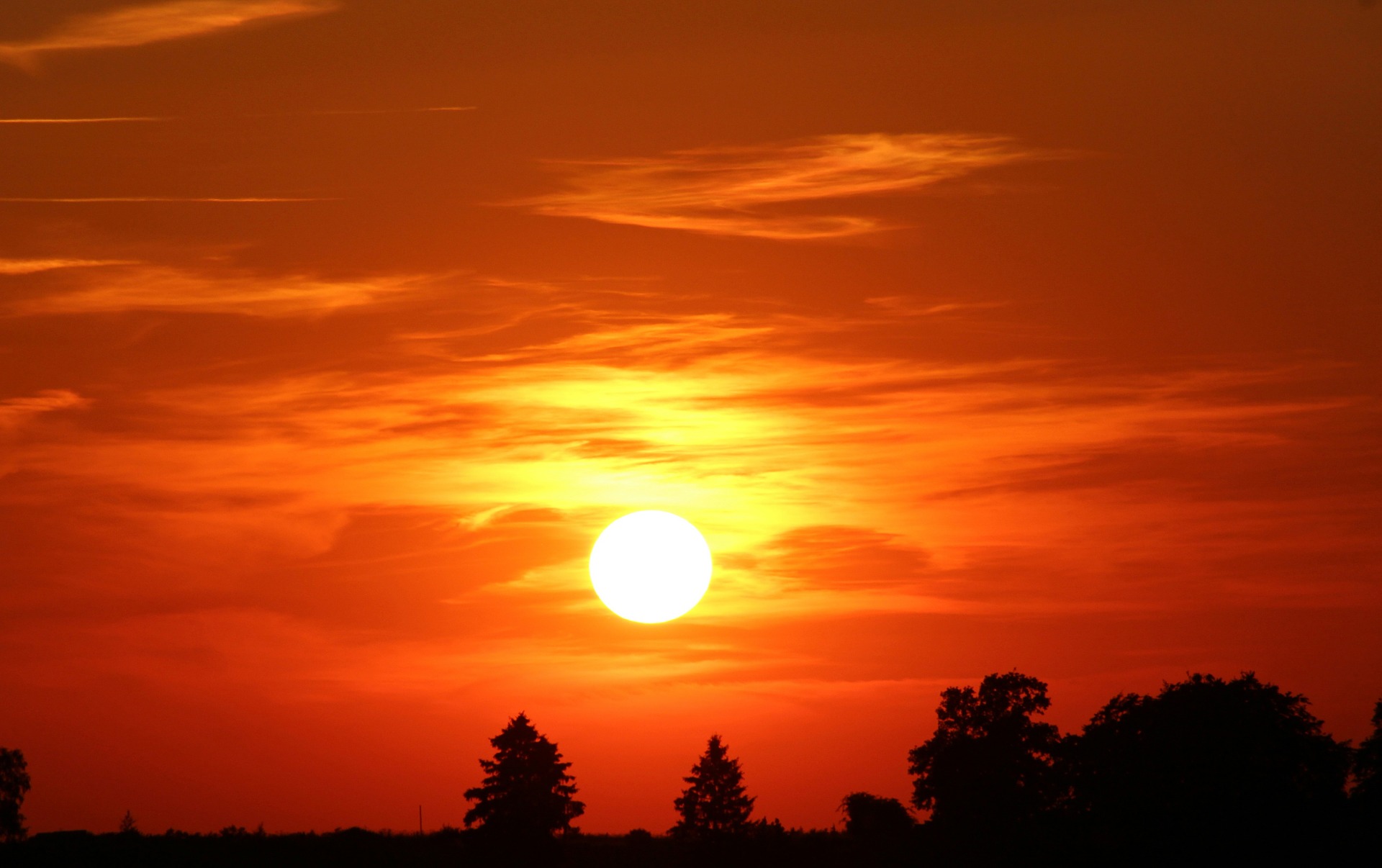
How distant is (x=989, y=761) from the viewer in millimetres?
108000

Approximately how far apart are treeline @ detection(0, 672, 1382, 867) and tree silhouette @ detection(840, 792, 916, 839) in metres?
0.34

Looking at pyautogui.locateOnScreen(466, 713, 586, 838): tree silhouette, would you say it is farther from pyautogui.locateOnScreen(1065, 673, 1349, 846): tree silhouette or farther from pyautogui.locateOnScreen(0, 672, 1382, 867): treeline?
pyautogui.locateOnScreen(1065, 673, 1349, 846): tree silhouette

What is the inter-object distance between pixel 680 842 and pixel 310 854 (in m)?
24.8

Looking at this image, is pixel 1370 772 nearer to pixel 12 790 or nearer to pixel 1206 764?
pixel 1206 764

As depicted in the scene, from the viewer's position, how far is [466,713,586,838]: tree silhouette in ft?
350

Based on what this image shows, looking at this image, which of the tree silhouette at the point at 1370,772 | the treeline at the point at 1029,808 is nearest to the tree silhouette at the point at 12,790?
the treeline at the point at 1029,808

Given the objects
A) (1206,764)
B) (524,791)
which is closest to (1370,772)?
(1206,764)

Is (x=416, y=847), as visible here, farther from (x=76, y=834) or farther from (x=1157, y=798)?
(x=1157, y=798)

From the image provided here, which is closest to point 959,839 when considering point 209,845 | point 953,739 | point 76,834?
point 953,739

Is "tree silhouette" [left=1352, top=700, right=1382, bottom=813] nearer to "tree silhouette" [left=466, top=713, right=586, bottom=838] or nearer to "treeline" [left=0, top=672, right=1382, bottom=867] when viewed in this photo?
"treeline" [left=0, top=672, right=1382, bottom=867]

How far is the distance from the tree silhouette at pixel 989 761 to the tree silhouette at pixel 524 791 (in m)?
21.8

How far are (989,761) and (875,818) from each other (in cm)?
1452

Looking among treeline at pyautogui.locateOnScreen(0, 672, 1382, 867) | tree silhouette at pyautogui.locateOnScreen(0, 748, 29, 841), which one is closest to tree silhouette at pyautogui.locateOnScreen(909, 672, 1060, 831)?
treeline at pyautogui.locateOnScreen(0, 672, 1382, 867)

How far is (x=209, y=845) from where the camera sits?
109m
